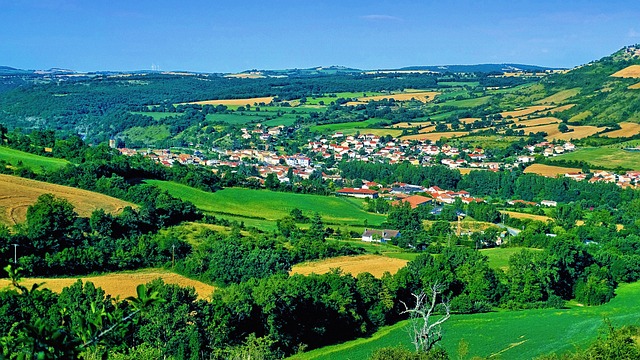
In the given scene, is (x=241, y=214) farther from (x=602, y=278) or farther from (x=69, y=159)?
(x=602, y=278)

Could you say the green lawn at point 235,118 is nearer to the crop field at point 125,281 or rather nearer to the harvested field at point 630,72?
the harvested field at point 630,72

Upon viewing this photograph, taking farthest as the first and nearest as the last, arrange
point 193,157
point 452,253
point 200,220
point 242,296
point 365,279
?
point 193,157 < point 200,220 < point 452,253 < point 365,279 < point 242,296

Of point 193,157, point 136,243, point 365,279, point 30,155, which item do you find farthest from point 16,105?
point 365,279

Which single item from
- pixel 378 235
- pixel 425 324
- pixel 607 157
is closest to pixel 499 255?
pixel 378 235

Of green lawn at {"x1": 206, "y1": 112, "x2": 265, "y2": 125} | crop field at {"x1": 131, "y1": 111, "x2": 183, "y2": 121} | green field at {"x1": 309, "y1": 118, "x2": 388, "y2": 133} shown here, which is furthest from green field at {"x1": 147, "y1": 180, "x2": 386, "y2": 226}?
crop field at {"x1": 131, "y1": 111, "x2": 183, "y2": 121}

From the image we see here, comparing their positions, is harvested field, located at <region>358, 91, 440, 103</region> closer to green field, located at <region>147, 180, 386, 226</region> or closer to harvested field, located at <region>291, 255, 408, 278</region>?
green field, located at <region>147, 180, 386, 226</region>

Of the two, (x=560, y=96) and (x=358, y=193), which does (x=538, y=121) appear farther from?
(x=358, y=193)

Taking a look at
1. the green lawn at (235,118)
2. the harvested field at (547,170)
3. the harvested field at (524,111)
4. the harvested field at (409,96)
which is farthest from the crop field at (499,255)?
the harvested field at (409,96)
